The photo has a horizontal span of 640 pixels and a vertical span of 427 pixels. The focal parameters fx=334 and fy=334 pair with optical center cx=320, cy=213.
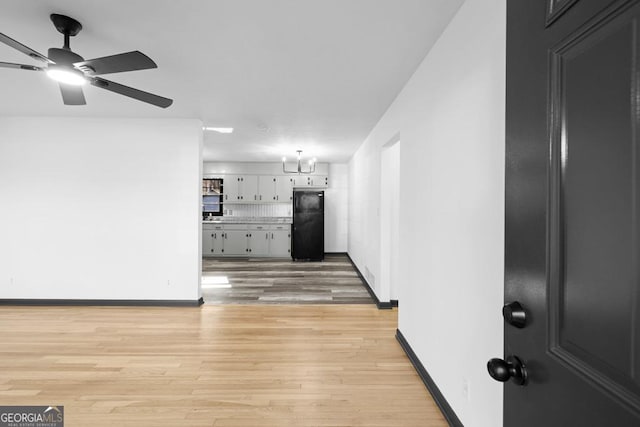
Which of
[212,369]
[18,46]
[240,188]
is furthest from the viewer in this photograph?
[240,188]

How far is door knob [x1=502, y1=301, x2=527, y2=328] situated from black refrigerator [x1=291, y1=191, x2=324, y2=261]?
7.36m

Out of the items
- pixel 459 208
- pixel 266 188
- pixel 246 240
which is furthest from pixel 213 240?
pixel 459 208

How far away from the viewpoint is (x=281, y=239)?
849 centimetres

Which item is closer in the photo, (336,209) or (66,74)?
(66,74)

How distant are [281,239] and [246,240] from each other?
0.88 metres

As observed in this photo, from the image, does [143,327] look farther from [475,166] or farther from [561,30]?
[561,30]

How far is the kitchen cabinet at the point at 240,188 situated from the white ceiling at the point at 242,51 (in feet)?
13.7

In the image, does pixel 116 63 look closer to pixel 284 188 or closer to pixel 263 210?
pixel 284 188

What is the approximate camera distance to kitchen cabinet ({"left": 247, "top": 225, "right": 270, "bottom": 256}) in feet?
27.7

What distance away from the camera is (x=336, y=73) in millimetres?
2949

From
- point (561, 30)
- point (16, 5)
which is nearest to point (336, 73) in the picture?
point (16, 5)

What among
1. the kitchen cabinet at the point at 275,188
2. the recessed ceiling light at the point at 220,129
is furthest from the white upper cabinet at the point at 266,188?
the recessed ceiling light at the point at 220,129

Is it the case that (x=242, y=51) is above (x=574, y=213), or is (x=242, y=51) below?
above

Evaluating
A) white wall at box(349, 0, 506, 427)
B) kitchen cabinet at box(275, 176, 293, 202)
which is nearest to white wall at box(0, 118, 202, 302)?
white wall at box(349, 0, 506, 427)
